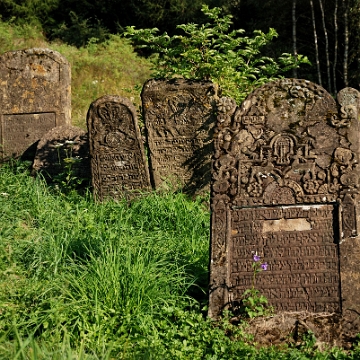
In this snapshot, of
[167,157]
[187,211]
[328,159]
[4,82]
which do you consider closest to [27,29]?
[4,82]

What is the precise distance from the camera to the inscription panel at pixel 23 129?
11.6m

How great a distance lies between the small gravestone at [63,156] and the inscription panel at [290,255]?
3.95 meters

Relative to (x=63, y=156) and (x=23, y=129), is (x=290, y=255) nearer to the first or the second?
(x=63, y=156)

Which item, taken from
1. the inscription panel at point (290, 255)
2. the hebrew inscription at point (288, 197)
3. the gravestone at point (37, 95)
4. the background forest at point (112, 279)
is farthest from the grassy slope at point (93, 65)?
the inscription panel at point (290, 255)

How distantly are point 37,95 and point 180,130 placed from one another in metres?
3.01

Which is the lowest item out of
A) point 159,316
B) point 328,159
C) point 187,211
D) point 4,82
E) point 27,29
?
point 159,316

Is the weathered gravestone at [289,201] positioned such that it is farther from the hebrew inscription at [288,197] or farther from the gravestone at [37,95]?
the gravestone at [37,95]

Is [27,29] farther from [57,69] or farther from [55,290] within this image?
[55,290]

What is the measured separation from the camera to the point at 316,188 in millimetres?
6043

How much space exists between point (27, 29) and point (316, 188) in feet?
59.3

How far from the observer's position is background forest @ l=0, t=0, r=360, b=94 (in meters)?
→ 20.9

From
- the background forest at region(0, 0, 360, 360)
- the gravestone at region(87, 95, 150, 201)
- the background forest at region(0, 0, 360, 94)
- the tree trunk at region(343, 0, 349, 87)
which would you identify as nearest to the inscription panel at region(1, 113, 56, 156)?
the background forest at region(0, 0, 360, 360)

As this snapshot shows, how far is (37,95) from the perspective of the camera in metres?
11.7

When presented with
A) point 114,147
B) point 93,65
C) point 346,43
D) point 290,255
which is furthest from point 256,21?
point 290,255
